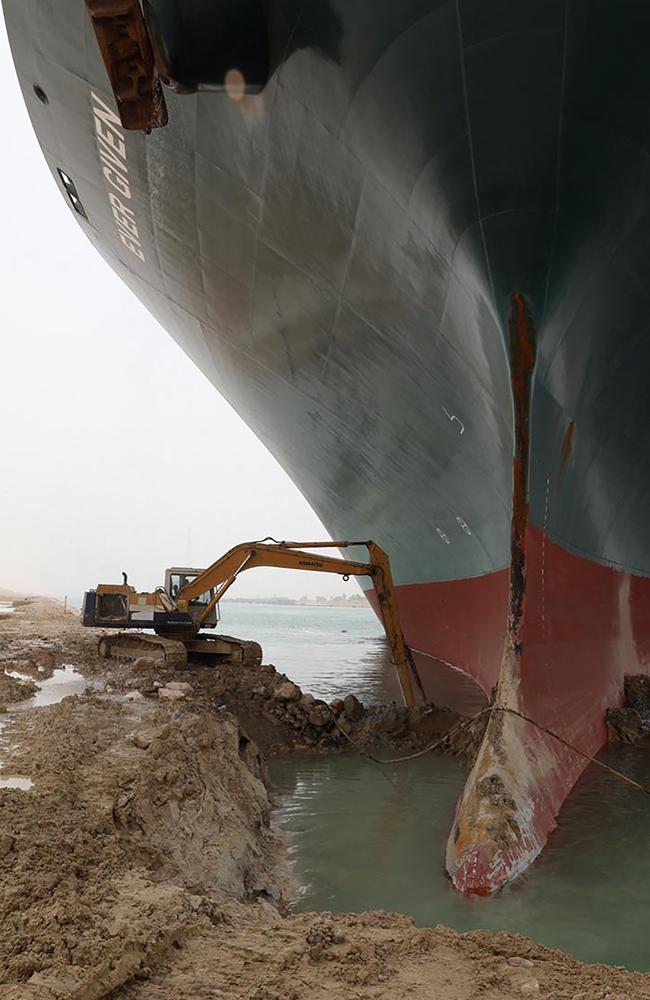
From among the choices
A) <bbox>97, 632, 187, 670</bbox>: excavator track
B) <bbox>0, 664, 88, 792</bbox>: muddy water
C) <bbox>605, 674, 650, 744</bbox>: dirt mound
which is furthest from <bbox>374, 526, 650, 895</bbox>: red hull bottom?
<bbox>97, 632, 187, 670</bbox>: excavator track

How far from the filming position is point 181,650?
31.2ft

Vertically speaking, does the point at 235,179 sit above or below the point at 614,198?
above

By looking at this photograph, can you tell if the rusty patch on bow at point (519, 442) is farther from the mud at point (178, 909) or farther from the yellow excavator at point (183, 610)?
the yellow excavator at point (183, 610)

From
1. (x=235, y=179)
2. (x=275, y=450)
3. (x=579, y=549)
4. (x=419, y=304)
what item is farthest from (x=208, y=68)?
(x=275, y=450)

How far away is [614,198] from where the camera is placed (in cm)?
426

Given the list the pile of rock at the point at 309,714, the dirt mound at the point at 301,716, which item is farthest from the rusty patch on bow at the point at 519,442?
the pile of rock at the point at 309,714

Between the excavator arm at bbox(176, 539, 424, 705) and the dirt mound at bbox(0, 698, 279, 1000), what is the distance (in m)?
2.48

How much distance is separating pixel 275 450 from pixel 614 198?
955 cm

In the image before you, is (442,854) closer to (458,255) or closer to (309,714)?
(309,714)

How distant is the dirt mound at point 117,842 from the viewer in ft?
7.13

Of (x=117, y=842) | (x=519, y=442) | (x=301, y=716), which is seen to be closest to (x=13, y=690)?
(x=301, y=716)

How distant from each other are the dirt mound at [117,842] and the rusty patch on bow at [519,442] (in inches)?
94.5

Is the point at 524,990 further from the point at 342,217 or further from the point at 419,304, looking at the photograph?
the point at 342,217

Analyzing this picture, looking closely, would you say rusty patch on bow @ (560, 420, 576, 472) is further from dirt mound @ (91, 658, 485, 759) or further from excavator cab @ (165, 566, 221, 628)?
excavator cab @ (165, 566, 221, 628)
